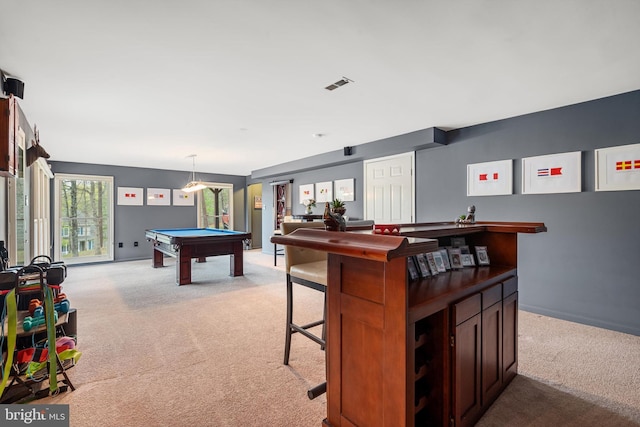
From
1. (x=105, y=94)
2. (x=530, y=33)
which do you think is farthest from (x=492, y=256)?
(x=105, y=94)

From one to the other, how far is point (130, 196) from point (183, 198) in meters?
1.27

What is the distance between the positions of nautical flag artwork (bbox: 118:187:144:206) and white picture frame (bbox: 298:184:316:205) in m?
4.16

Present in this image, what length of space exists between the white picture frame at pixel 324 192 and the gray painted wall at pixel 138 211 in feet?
13.1

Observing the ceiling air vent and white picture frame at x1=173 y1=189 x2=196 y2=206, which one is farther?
white picture frame at x1=173 y1=189 x2=196 y2=206

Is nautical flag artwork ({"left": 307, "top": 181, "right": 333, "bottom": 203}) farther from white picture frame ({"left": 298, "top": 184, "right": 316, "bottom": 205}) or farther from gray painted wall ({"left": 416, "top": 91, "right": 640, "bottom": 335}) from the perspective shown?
gray painted wall ({"left": 416, "top": 91, "right": 640, "bottom": 335})

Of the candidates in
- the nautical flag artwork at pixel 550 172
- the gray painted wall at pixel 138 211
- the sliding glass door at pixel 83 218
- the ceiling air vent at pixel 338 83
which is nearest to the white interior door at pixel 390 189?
the nautical flag artwork at pixel 550 172

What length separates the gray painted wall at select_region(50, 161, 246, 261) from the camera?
732 centimetres

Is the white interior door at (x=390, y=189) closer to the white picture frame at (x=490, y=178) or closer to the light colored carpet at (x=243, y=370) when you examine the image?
the white picture frame at (x=490, y=178)

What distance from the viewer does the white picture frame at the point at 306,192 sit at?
706 centimetres

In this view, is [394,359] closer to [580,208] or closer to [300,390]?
[300,390]

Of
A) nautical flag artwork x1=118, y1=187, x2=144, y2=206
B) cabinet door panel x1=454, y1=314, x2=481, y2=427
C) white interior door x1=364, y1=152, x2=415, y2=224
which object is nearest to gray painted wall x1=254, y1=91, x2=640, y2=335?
white interior door x1=364, y1=152, x2=415, y2=224

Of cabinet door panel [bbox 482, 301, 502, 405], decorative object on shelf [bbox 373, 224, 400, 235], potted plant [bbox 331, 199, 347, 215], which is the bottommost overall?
cabinet door panel [bbox 482, 301, 502, 405]
